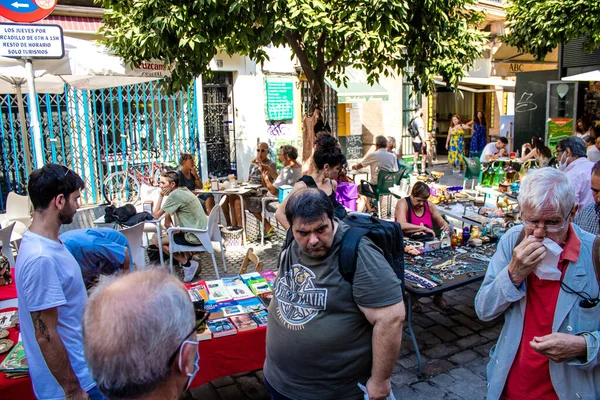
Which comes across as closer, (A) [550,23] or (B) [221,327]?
(B) [221,327]

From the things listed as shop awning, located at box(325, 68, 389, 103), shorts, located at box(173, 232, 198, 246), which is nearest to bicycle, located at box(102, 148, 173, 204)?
shorts, located at box(173, 232, 198, 246)

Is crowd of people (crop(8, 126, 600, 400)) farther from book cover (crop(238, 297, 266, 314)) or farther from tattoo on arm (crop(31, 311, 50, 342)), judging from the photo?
book cover (crop(238, 297, 266, 314))

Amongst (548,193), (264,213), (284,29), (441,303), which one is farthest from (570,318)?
(264,213)

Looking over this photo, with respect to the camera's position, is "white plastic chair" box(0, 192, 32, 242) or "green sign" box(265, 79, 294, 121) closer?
"white plastic chair" box(0, 192, 32, 242)

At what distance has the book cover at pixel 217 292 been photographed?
157 inches

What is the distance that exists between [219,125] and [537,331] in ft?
39.2

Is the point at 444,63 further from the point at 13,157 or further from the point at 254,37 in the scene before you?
the point at 13,157

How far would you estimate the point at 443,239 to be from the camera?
5164 millimetres

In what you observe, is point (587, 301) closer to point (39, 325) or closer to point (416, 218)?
point (39, 325)

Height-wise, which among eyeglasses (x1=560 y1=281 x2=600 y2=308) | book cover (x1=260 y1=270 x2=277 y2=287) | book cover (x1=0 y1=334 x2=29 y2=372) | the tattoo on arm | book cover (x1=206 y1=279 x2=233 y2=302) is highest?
eyeglasses (x1=560 y1=281 x2=600 y2=308)

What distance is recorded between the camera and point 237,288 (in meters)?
4.21

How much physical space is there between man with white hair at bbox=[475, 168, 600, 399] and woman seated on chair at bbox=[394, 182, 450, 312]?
125 inches

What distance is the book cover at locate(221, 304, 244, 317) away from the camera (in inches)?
146

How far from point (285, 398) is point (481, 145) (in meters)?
15.8
